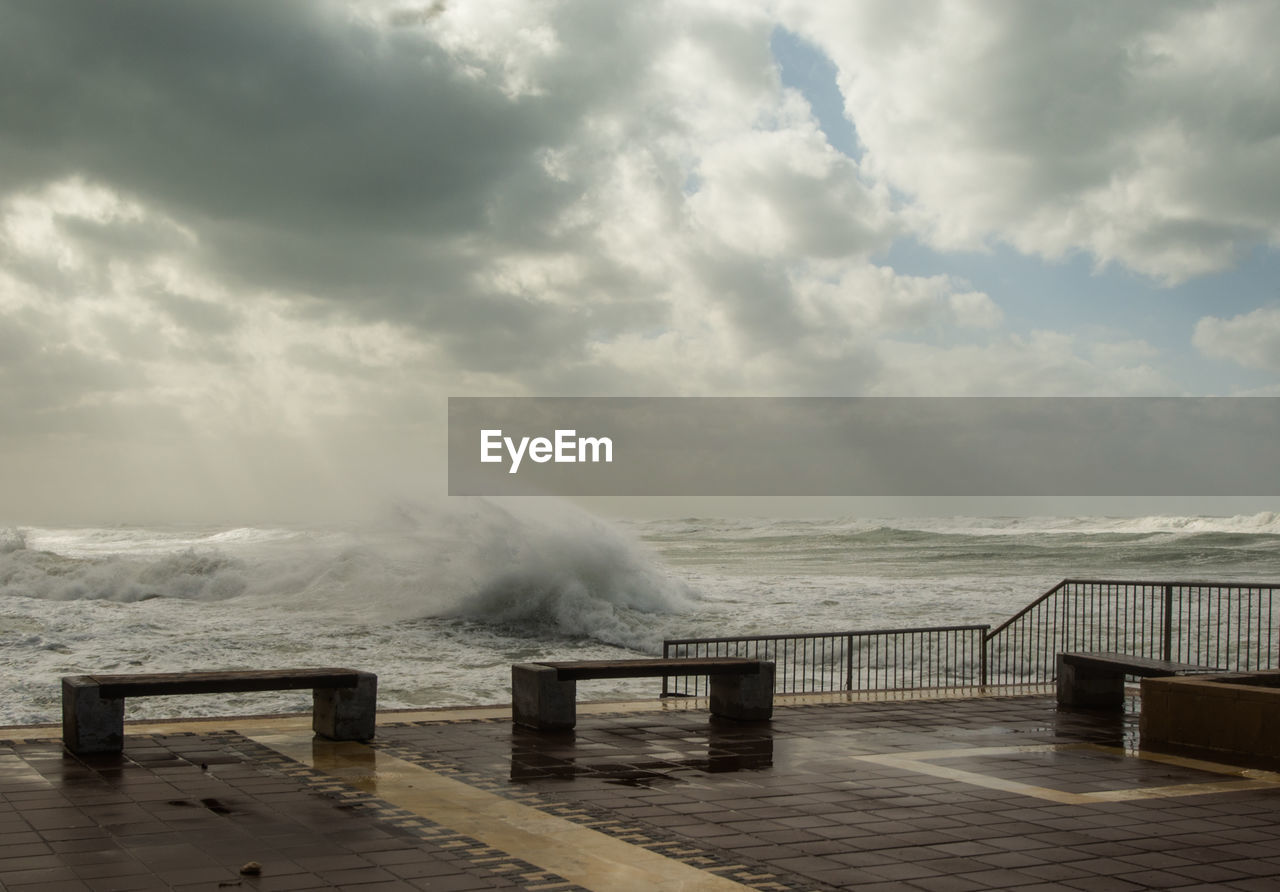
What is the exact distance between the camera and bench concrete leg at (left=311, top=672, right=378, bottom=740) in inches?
367

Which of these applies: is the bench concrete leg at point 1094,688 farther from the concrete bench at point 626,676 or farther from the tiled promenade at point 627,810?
the concrete bench at point 626,676

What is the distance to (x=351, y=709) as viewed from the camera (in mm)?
9328

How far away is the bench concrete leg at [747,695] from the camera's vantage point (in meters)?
10.8

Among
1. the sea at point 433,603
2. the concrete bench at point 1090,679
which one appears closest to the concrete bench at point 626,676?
the concrete bench at point 1090,679

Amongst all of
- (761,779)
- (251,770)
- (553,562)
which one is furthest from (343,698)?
(553,562)

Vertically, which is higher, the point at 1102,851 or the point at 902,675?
the point at 1102,851

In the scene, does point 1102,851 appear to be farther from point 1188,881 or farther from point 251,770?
point 251,770

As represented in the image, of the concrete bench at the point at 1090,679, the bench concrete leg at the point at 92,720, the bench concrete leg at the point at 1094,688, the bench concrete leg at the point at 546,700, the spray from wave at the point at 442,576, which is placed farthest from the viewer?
the spray from wave at the point at 442,576

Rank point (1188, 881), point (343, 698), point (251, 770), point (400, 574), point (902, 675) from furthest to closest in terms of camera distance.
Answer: point (400, 574) → point (902, 675) → point (343, 698) → point (251, 770) → point (1188, 881)

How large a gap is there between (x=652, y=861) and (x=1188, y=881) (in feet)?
8.48

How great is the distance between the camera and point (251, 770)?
320 inches

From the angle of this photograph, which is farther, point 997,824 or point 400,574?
point 400,574

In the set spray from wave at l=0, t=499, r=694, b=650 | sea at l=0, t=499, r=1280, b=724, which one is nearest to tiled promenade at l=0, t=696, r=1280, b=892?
sea at l=0, t=499, r=1280, b=724

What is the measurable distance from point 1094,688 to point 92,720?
943 cm
